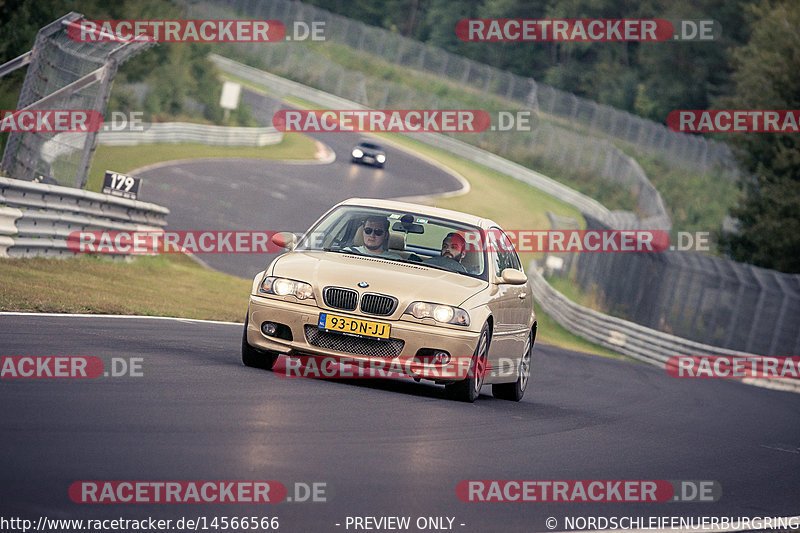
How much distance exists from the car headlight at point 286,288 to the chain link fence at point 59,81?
949cm

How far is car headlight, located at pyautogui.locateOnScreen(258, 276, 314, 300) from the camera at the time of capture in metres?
10.1

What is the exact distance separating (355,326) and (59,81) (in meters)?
11.1

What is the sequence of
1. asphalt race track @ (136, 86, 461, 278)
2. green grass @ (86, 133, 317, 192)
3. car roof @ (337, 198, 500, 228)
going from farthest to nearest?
green grass @ (86, 133, 317, 192) → asphalt race track @ (136, 86, 461, 278) → car roof @ (337, 198, 500, 228)

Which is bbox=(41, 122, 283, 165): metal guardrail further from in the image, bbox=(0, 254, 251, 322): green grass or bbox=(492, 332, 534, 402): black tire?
bbox=(492, 332, 534, 402): black tire

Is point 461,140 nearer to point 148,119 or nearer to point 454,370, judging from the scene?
point 148,119

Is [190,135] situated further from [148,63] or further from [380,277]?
[380,277]

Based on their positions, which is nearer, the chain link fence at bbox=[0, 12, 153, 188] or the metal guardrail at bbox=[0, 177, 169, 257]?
the metal guardrail at bbox=[0, 177, 169, 257]

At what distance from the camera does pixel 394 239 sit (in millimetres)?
11141

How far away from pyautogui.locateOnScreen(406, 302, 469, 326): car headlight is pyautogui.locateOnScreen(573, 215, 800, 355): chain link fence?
56.8ft

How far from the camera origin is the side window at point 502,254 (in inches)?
452

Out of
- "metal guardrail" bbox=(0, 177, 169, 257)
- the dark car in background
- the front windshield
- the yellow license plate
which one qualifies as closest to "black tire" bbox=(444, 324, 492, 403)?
the front windshield

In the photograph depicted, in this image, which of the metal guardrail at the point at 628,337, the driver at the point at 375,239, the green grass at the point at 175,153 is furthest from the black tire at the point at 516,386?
the green grass at the point at 175,153

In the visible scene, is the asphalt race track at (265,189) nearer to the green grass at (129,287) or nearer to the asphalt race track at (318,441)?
the green grass at (129,287)

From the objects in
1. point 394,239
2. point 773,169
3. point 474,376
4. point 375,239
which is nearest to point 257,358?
point 375,239
